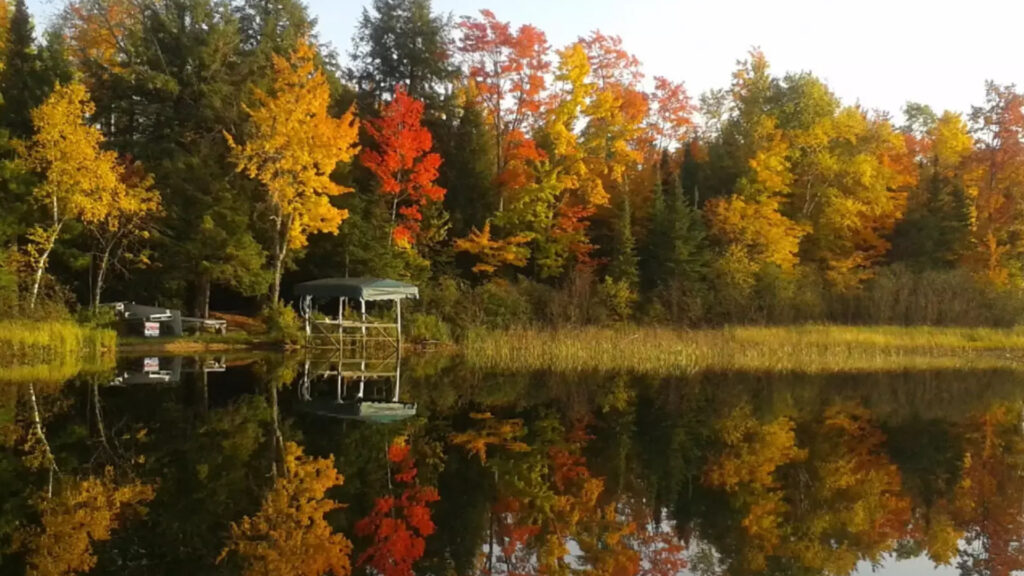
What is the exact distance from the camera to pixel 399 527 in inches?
318

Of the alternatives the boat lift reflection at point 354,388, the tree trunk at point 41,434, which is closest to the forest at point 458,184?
the boat lift reflection at point 354,388

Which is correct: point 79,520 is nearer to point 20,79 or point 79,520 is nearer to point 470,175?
point 20,79

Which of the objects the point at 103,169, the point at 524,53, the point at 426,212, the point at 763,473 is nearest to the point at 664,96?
the point at 524,53

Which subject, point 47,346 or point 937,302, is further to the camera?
point 937,302

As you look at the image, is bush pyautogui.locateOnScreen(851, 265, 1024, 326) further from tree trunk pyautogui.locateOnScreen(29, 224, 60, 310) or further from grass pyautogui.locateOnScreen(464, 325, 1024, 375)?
tree trunk pyautogui.locateOnScreen(29, 224, 60, 310)

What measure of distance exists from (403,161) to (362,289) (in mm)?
8640

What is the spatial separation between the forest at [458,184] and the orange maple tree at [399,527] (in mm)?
17623

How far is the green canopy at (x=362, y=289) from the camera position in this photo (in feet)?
86.4

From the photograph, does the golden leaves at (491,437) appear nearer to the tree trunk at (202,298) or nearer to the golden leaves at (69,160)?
the golden leaves at (69,160)

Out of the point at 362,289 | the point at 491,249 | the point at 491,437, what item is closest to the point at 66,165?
the point at 362,289

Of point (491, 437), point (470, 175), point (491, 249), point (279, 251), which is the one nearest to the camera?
point (491, 437)

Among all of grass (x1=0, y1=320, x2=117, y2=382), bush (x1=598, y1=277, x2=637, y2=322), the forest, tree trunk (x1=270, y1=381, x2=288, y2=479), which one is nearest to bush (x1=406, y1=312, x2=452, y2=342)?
the forest

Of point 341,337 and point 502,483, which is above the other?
point 341,337

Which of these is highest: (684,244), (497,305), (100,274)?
(684,244)
